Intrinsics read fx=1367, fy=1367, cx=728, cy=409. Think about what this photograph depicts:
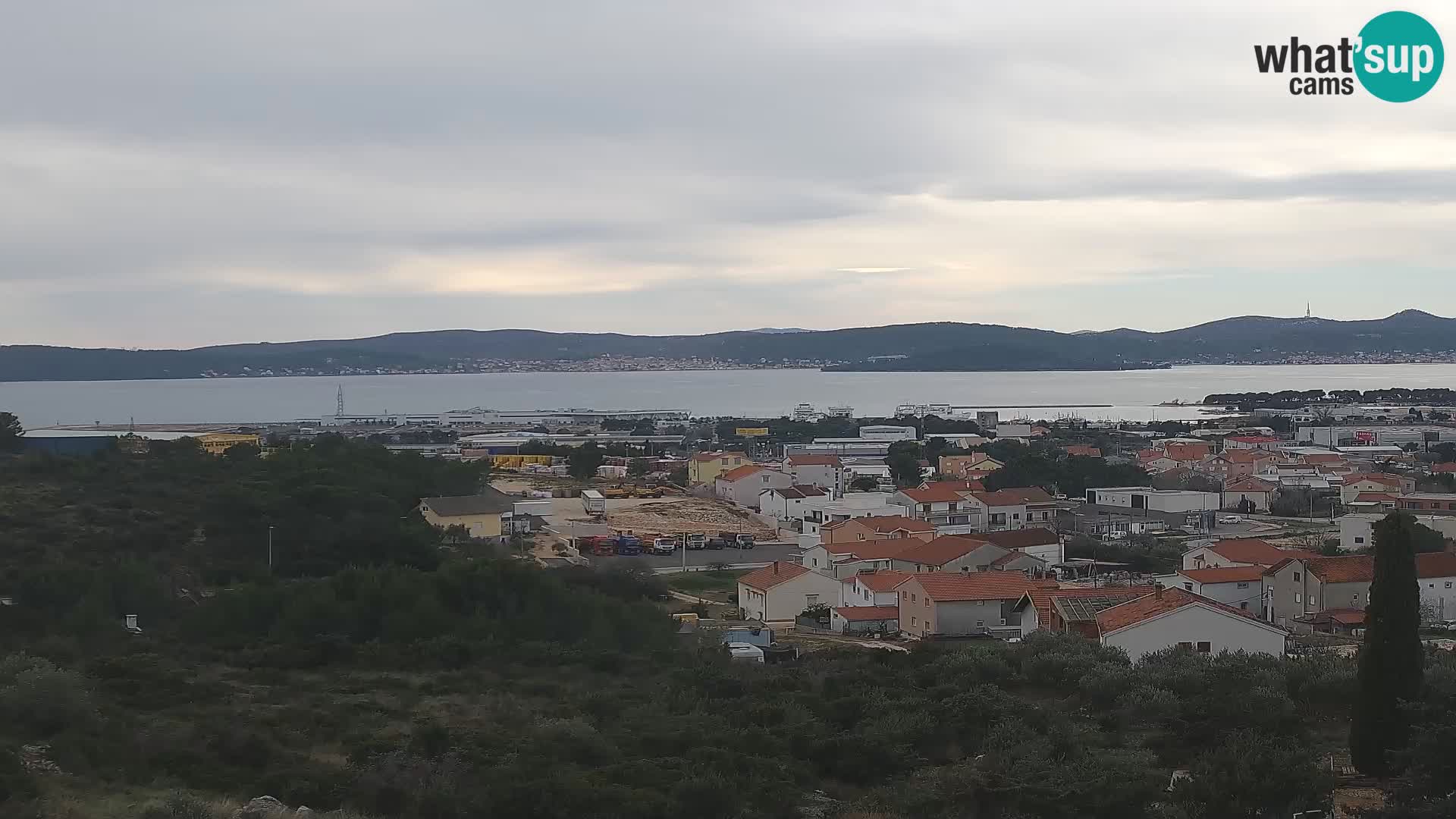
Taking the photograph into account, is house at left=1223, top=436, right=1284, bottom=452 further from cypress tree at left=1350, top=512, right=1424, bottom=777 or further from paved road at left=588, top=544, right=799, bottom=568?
cypress tree at left=1350, top=512, right=1424, bottom=777

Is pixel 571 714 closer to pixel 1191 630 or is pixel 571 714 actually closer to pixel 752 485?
pixel 1191 630

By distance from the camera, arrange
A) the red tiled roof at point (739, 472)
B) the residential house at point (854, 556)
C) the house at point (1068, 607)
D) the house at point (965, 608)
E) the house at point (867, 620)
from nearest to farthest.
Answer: the house at point (1068, 607) < the house at point (965, 608) < the house at point (867, 620) < the residential house at point (854, 556) < the red tiled roof at point (739, 472)

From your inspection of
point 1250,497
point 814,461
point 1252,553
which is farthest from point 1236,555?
point 814,461

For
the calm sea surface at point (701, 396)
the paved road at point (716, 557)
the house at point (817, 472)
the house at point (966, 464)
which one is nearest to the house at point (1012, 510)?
the paved road at point (716, 557)

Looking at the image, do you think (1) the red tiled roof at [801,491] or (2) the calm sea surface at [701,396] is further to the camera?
(2) the calm sea surface at [701,396]

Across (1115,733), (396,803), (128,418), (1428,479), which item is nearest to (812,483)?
(1428,479)

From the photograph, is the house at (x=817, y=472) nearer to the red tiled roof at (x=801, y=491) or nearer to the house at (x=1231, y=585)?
the red tiled roof at (x=801, y=491)

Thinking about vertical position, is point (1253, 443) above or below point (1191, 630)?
below

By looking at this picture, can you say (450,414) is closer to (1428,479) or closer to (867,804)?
(1428,479)
